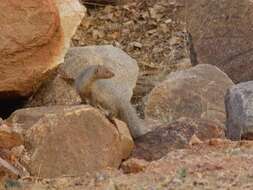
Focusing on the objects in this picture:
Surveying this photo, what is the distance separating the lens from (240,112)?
8711 millimetres

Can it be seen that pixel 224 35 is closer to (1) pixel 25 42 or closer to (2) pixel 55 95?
(2) pixel 55 95

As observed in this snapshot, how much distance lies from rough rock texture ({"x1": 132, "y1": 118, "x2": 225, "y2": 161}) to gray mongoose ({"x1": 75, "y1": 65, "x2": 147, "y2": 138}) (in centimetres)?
22

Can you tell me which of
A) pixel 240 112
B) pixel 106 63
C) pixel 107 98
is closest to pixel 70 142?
pixel 107 98

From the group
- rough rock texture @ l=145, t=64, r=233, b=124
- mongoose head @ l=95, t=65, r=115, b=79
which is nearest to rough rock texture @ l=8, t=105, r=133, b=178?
mongoose head @ l=95, t=65, r=115, b=79

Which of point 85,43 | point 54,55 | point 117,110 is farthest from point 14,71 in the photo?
point 85,43

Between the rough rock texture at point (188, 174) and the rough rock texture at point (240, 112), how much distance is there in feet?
1.29

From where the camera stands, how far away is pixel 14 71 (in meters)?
9.48

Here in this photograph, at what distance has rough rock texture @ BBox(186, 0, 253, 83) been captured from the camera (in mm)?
12328

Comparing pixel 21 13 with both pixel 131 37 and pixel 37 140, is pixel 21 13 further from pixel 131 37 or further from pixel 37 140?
pixel 131 37

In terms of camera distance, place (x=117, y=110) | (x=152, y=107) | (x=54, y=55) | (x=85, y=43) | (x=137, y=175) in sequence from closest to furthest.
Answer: (x=137, y=175) < (x=117, y=110) < (x=54, y=55) < (x=152, y=107) < (x=85, y=43)

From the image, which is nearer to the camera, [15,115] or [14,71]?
[15,115]

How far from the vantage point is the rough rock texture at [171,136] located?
8588mm

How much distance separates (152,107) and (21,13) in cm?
228

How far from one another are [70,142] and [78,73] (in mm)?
2753
